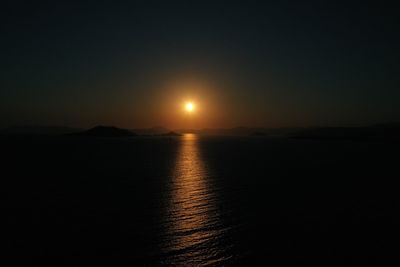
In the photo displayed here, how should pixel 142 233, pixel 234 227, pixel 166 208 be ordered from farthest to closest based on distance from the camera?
pixel 166 208 → pixel 234 227 → pixel 142 233

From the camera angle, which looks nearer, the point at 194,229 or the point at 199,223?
the point at 194,229

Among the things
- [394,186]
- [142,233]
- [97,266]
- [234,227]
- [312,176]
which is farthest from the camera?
[312,176]

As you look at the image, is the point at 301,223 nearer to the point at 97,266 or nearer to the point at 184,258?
the point at 184,258

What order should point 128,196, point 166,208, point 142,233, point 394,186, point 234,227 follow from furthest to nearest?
point 394,186
point 128,196
point 166,208
point 234,227
point 142,233

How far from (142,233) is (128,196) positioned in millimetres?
10391

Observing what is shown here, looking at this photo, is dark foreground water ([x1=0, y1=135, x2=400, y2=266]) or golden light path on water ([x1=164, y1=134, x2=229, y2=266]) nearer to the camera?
golden light path on water ([x1=164, y1=134, x2=229, y2=266])

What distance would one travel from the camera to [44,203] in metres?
22.0

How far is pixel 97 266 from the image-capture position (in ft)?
37.5

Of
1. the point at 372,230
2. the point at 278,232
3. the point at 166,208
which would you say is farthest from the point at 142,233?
the point at 372,230

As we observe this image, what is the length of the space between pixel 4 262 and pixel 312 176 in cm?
3855

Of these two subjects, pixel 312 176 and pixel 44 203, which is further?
pixel 312 176

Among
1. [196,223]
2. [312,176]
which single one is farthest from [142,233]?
[312,176]

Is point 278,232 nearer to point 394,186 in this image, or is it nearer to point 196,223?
point 196,223

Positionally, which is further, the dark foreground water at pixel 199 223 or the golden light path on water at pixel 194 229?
the dark foreground water at pixel 199 223
